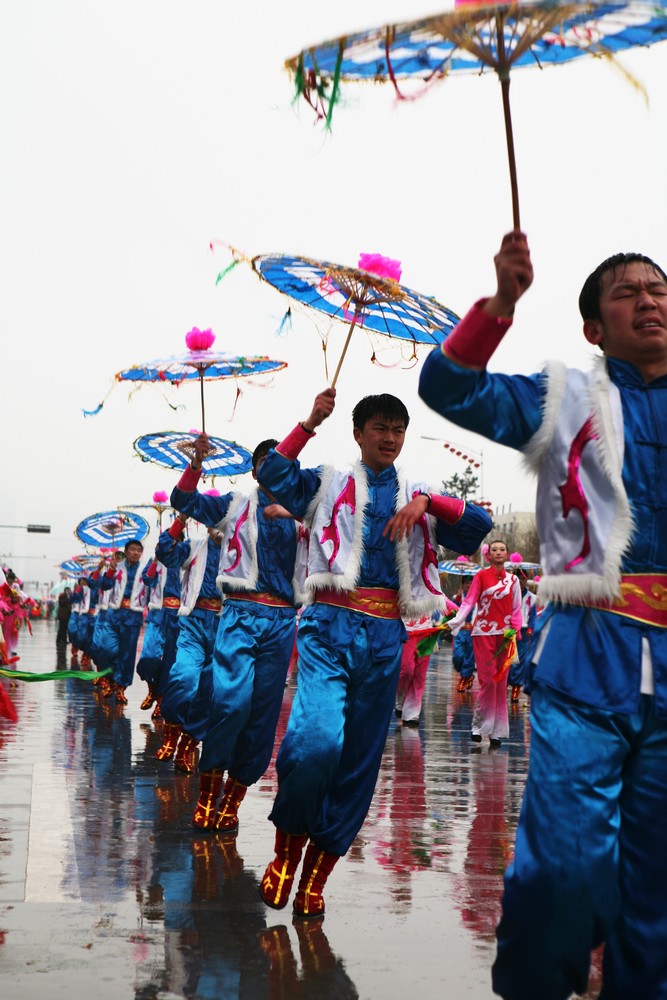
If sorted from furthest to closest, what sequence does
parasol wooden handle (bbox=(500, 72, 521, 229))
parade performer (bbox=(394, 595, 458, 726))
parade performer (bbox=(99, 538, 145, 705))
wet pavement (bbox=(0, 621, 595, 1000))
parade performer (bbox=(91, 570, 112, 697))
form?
parade performer (bbox=(91, 570, 112, 697)), parade performer (bbox=(99, 538, 145, 705)), parade performer (bbox=(394, 595, 458, 726)), wet pavement (bbox=(0, 621, 595, 1000)), parasol wooden handle (bbox=(500, 72, 521, 229))

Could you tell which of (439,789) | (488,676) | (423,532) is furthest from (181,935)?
(488,676)

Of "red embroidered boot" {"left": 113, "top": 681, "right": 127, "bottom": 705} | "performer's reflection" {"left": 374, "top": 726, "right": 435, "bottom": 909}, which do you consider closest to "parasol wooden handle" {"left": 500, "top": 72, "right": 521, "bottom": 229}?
"performer's reflection" {"left": 374, "top": 726, "right": 435, "bottom": 909}

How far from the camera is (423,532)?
540 cm

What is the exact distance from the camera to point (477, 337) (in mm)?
3055

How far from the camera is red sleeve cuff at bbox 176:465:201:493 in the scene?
744 cm

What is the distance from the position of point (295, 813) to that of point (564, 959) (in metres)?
2.32

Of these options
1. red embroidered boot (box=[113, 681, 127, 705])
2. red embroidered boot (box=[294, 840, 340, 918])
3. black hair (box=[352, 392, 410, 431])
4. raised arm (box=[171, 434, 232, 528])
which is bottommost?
red embroidered boot (box=[113, 681, 127, 705])

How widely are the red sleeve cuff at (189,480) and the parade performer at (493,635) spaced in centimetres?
543

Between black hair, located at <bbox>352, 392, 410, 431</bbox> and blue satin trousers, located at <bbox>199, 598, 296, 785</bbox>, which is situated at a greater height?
black hair, located at <bbox>352, 392, 410, 431</bbox>

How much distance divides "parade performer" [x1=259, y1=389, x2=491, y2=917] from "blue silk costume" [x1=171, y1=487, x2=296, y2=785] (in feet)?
5.16

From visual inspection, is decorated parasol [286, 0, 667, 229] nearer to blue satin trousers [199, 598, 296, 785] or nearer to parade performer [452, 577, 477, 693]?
blue satin trousers [199, 598, 296, 785]

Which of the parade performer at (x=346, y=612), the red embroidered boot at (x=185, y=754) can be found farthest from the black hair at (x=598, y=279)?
the red embroidered boot at (x=185, y=754)

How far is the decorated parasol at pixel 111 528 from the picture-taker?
21891 mm

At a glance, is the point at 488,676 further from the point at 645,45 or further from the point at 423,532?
the point at 645,45
